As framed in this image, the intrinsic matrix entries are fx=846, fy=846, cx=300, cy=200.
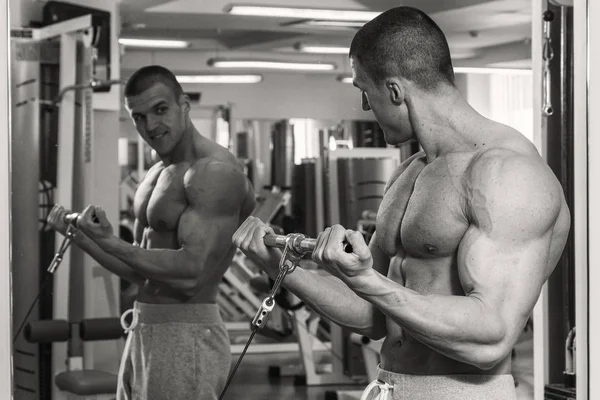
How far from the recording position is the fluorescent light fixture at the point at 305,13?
7.86ft

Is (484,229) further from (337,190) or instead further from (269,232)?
(337,190)

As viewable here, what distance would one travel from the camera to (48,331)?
90.7 inches

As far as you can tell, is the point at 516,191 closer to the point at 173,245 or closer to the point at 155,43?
the point at 173,245

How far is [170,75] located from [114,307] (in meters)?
0.66

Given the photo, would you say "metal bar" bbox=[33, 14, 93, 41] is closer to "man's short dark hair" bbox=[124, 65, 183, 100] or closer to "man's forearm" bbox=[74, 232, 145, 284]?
"man's short dark hair" bbox=[124, 65, 183, 100]

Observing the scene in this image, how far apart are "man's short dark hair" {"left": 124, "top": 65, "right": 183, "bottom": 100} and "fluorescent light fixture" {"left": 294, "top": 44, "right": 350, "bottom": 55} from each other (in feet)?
1.24

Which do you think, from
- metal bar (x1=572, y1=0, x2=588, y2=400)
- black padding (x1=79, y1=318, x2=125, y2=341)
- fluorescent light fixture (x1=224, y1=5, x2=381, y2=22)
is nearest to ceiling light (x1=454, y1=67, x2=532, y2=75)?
fluorescent light fixture (x1=224, y1=5, x2=381, y2=22)

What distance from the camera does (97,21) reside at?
2.31m

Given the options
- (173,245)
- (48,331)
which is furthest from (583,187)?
(48,331)

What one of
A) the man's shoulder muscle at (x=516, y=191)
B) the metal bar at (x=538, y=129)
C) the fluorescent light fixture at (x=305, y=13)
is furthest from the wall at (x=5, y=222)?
the metal bar at (x=538, y=129)

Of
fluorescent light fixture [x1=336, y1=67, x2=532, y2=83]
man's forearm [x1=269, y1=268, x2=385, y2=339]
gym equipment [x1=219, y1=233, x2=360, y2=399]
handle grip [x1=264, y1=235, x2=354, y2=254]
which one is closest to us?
handle grip [x1=264, y1=235, x2=354, y2=254]

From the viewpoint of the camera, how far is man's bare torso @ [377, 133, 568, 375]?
72.9 inches

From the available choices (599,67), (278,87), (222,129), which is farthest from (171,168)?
(599,67)

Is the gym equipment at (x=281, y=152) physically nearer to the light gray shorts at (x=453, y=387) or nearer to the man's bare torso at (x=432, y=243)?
the man's bare torso at (x=432, y=243)
